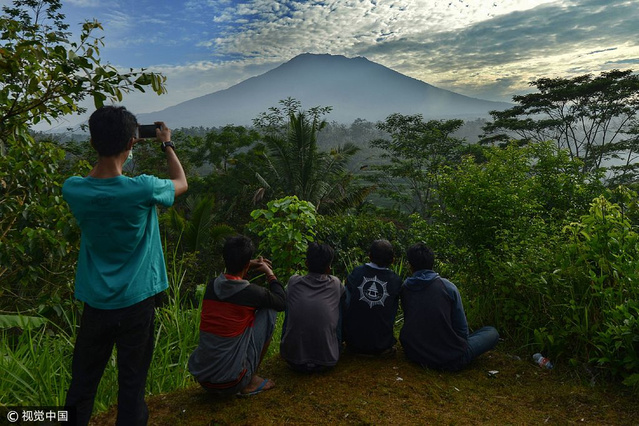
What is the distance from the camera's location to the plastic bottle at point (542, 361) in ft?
10.3

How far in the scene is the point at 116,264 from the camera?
1.87 meters

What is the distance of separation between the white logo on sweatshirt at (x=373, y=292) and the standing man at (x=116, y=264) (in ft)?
5.54

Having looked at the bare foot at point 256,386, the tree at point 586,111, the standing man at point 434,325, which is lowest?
the bare foot at point 256,386

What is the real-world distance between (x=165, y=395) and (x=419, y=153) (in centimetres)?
2294

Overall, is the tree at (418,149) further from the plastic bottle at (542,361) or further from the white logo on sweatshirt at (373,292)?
the white logo on sweatshirt at (373,292)

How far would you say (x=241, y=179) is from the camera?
20.0 m

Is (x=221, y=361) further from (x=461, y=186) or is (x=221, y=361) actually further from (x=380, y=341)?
(x=461, y=186)

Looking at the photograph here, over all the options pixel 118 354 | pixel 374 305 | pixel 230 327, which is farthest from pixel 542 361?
pixel 118 354

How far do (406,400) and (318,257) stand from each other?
1.16 m

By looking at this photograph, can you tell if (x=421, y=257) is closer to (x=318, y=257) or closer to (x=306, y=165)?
(x=318, y=257)

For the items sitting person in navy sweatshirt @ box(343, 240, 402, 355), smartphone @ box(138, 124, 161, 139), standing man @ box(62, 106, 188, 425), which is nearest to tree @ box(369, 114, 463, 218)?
sitting person in navy sweatshirt @ box(343, 240, 402, 355)

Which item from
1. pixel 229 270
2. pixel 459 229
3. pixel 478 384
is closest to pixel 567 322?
pixel 478 384

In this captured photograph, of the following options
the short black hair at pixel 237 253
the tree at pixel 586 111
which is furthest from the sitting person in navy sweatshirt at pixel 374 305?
the tree at pixel 586 111

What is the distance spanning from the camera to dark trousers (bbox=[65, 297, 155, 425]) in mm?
1853
